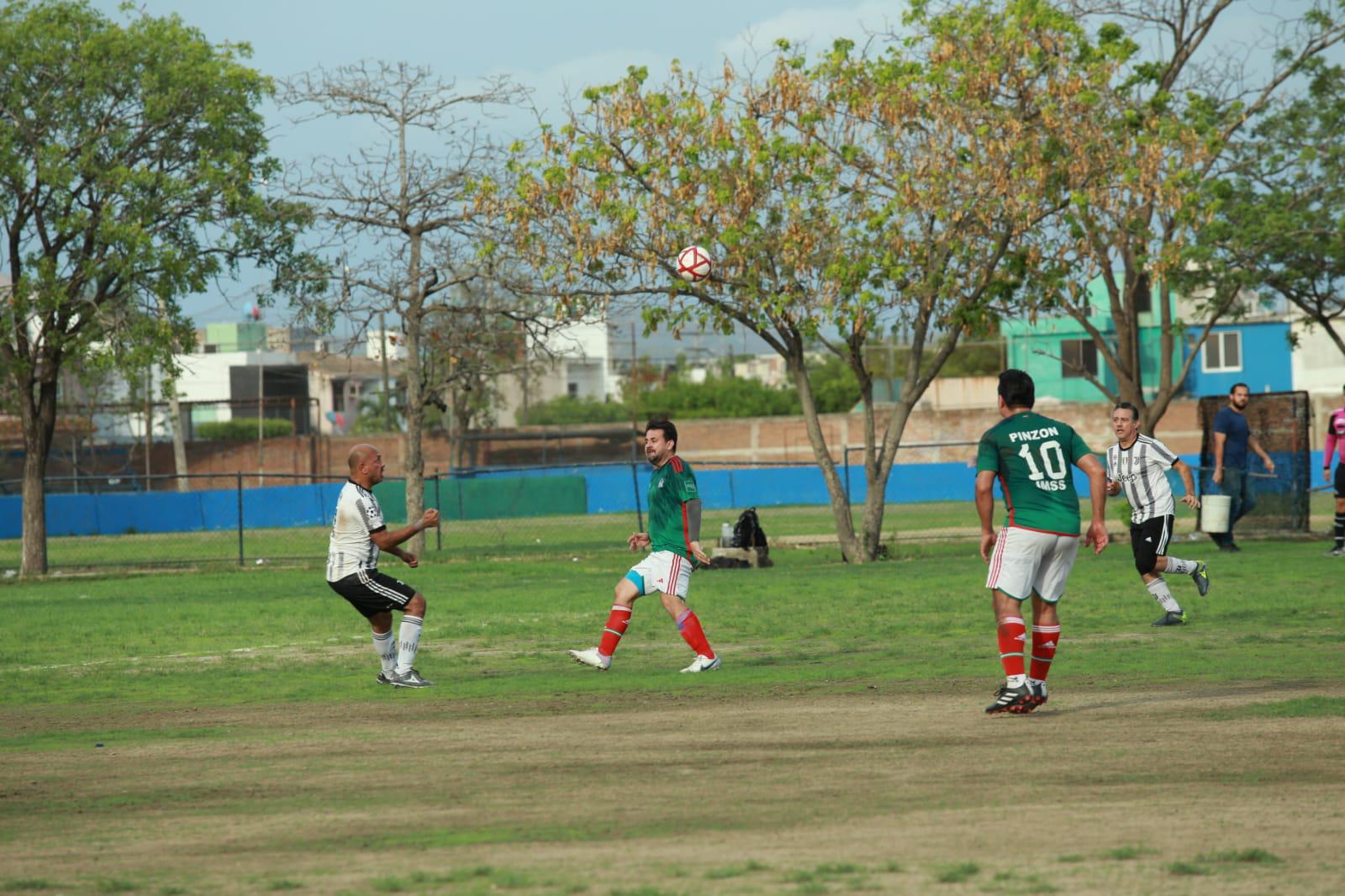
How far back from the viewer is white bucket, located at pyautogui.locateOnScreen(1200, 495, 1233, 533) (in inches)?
888

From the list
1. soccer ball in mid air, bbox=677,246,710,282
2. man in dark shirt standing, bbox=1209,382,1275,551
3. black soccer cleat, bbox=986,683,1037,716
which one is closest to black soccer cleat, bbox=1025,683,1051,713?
black soccer cleat, bbox=986,683,1037,716

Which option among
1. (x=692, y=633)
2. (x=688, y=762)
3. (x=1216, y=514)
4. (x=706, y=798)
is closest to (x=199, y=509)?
(x=1216, y=514)

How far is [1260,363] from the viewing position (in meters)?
69.6

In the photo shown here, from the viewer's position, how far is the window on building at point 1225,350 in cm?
6969

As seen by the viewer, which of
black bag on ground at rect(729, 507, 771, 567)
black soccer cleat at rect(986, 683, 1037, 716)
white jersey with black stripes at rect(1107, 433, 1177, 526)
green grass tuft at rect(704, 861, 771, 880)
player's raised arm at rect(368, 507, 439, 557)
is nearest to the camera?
green grass tuft at rect(704, 861, 771, 880)

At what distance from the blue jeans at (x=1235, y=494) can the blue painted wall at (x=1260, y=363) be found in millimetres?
45095

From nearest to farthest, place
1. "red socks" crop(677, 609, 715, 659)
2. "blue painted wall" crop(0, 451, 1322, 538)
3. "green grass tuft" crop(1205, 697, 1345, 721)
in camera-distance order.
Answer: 1. "green grass tuft" crop(1205, 697, 1345, 721)
2. "red socks" crop(677, 609, 715, 659)
3. "blue painted wall" crop(0, 451, 1322, 538)

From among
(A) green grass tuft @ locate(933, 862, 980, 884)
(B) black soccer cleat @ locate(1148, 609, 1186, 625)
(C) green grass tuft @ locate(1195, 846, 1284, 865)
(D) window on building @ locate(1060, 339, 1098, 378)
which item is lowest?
(B) black soccer cleat @ locate(1148, 609, 1186, 625)

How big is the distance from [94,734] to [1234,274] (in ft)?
78.6

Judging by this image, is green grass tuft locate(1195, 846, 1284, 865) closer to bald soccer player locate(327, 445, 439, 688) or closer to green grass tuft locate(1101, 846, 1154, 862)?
green grass tuft locate(1101, 846, 1154, 862)

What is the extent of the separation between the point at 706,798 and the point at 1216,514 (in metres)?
17.8

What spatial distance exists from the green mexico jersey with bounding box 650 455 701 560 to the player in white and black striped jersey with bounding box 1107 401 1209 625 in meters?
4.69

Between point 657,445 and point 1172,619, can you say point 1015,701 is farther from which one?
point 1172,619

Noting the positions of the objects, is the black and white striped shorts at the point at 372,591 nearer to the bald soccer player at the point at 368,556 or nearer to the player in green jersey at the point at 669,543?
the bald soccer player at the point at 368,556
